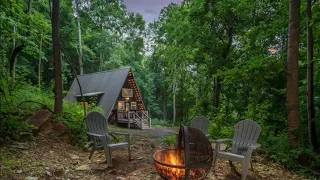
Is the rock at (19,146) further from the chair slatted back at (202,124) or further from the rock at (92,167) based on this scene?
the chair slatted back at (202,124)

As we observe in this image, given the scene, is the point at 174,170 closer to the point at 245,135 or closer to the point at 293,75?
the point at 245,135

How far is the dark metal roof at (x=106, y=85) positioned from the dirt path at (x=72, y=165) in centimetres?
925

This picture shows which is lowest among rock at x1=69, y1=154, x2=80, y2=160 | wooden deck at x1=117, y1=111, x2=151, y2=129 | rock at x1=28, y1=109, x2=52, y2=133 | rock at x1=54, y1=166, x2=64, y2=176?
wooden deck at x1=117, y1=111, x2=151, y2=129

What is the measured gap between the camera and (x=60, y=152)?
381 centimetres

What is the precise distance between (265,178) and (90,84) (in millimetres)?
14462

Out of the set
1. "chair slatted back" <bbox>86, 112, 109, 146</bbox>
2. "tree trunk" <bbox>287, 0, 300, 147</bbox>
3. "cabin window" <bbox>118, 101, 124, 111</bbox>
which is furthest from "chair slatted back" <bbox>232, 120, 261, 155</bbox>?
"cabin window" <bbox>118, 101, 124, 111</bbox>

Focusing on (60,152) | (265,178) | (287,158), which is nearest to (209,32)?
(287,158)

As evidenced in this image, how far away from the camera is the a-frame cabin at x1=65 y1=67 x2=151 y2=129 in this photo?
1395 cm

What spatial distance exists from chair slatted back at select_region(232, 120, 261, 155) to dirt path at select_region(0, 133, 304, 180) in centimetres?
43

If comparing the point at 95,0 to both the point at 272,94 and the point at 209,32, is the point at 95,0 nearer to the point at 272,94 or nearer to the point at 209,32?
the point at 209,32

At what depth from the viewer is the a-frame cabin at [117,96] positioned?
45.8 ft

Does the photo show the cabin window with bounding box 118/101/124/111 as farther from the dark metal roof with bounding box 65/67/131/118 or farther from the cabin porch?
the dark metal roof with bounding box 65/67/131/118

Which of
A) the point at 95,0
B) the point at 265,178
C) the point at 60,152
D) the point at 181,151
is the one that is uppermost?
the point at 95,0

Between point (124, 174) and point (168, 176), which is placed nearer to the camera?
point (168, 176)
